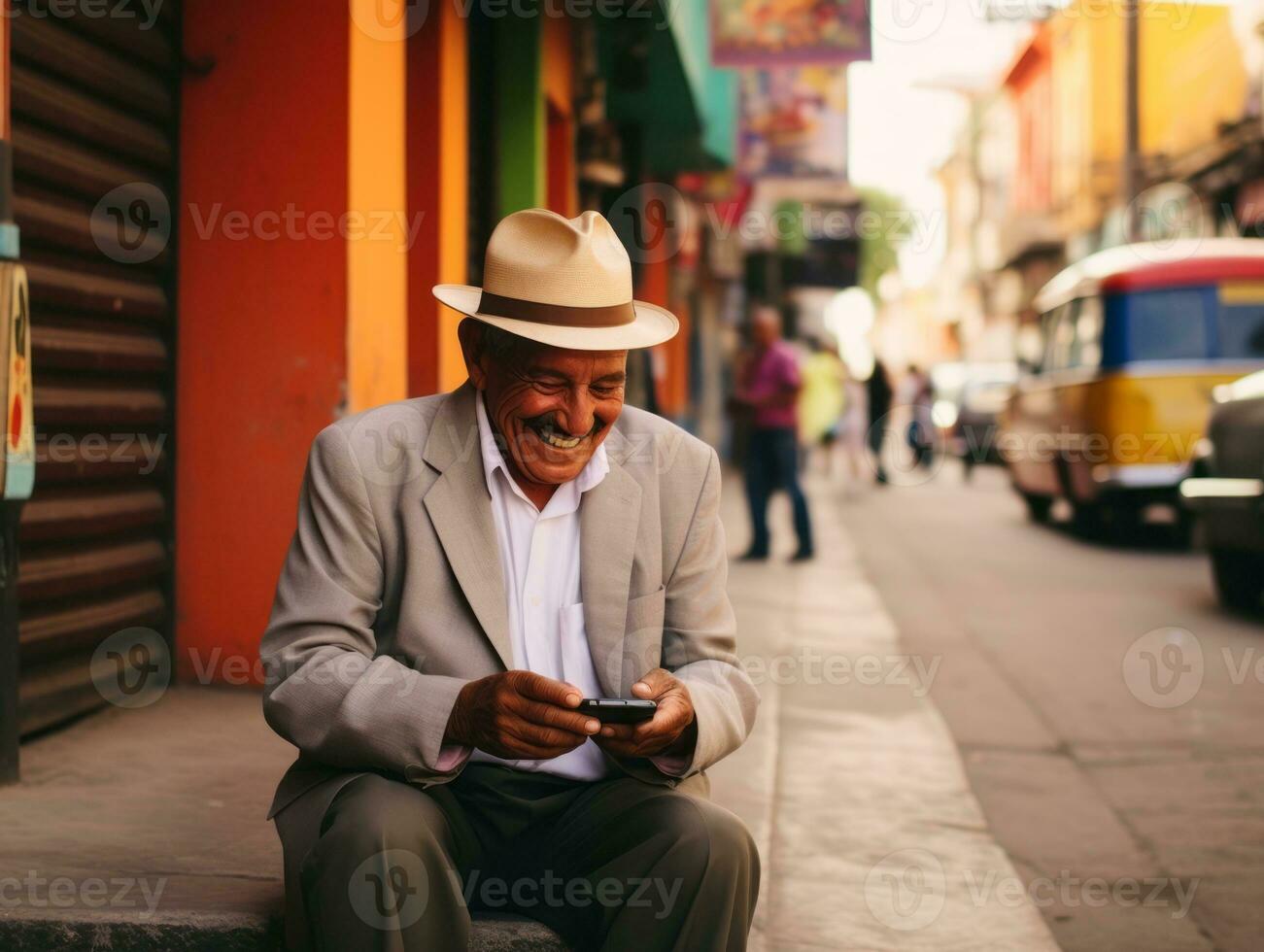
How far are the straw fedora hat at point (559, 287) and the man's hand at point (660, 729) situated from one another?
22.4 inches

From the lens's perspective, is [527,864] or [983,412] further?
[983,412]

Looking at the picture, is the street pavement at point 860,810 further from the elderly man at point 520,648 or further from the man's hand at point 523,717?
the man's hand at point 523,717

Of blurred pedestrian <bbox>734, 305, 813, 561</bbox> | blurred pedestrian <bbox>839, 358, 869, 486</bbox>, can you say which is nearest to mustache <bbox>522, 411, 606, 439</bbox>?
blurred pedestrian <bbox>734, 305, 813, 561</bbox>

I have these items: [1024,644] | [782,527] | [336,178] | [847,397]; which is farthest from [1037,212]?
→ [336,178]

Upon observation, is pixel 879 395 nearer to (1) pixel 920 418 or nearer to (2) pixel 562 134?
(1) pixel 920 418

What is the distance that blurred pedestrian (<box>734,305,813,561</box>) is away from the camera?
1192 centimetres

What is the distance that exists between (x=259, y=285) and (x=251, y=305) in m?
0.08

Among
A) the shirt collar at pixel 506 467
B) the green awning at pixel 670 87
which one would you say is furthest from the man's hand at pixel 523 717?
the green awning at pixel 670 87

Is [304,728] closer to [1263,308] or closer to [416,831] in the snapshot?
[416,831]

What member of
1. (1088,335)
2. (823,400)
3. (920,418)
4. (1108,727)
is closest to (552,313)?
(1108,727)

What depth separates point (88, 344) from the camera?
15.5 feet

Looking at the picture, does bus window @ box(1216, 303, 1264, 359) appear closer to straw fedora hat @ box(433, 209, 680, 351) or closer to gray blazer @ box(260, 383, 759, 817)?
gray blazer @ box(260, 383, 759, 817)

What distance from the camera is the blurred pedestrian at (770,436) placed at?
39.1 ft

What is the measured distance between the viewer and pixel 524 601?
2785mm
